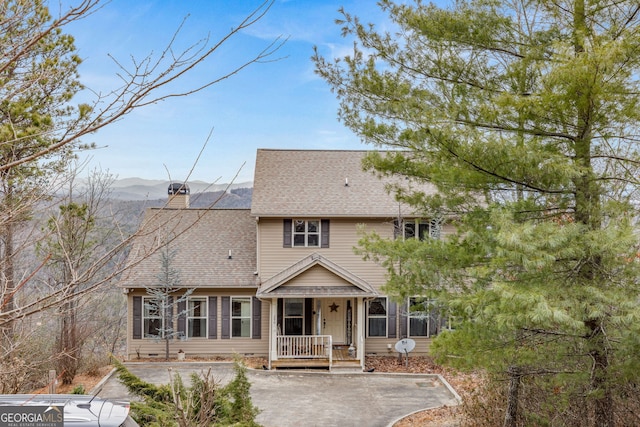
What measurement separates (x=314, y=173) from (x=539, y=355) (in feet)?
42.7

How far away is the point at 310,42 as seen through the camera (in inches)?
360

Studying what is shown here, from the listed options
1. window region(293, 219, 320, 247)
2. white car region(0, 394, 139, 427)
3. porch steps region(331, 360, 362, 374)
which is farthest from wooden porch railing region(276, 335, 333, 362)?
white car region(0, 394, 139, 427)

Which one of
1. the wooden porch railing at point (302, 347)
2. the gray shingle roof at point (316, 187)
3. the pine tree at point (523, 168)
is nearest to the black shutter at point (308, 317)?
the wooden porch railing at point (302, 347)

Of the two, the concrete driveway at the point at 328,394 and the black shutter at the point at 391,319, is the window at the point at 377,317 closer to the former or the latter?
the black shutter at the point at 391,319

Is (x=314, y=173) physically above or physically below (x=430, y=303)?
above

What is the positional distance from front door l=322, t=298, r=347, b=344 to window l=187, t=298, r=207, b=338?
4.22 m

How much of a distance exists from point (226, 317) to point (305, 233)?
406cm

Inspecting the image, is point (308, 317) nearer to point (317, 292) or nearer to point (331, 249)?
point (317, 292)

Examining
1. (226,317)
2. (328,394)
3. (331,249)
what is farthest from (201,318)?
(328,394)

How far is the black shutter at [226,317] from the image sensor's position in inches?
687

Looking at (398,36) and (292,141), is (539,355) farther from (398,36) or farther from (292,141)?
(292,141)

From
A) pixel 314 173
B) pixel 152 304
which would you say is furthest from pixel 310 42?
pixel 152 304

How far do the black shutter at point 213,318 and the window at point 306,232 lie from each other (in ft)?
11.5

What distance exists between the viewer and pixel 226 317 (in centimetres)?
1748
